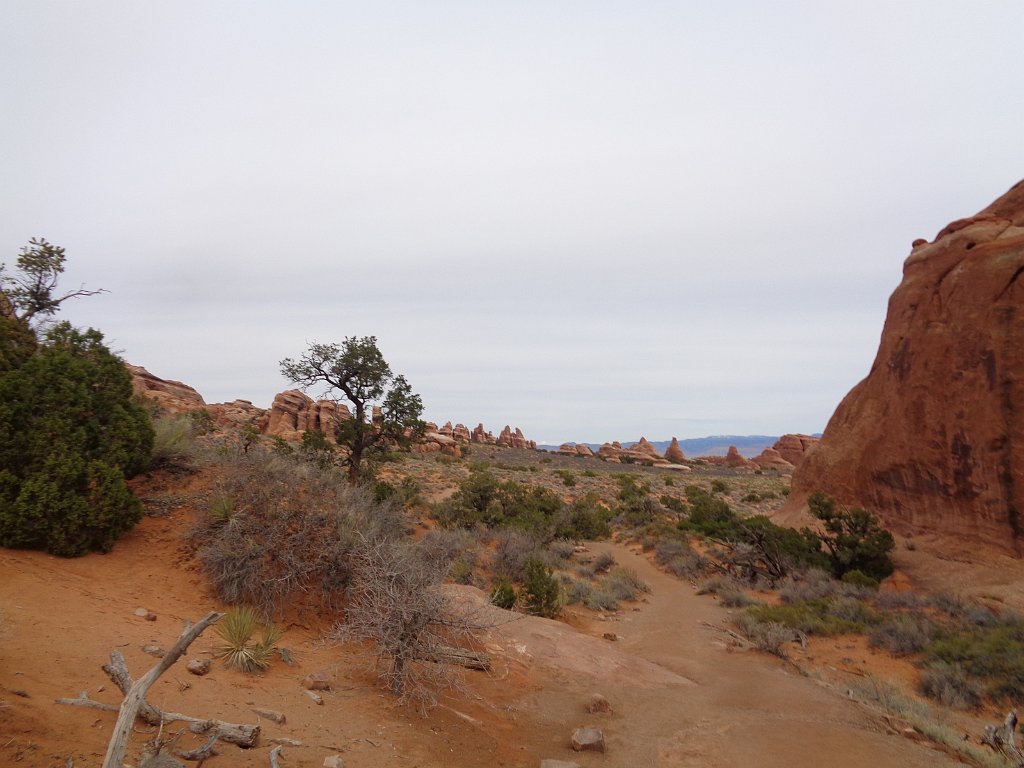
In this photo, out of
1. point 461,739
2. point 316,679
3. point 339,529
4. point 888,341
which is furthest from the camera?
point 888,341

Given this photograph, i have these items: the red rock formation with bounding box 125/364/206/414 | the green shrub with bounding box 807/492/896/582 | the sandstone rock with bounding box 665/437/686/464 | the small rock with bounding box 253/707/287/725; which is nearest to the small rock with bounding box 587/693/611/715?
the small rock with bounding box 253/707/287/725

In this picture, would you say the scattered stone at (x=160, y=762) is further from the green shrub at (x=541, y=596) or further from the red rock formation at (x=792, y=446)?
the red rock formation at (x=792, y=446)

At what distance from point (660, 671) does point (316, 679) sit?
5.21 meters

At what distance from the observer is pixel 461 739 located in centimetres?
529

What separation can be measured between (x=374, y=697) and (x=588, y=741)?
7.63ft

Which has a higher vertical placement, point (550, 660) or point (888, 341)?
point (888, 341)

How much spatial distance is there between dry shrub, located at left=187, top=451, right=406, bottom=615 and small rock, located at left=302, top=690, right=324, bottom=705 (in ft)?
6.77

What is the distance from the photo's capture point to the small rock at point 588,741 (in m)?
5.45

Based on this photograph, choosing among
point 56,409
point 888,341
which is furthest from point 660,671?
point 888,341

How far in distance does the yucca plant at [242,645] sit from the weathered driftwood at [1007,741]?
755 cm

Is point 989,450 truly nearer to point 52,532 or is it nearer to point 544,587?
point 544,587

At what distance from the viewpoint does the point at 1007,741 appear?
5.26 m

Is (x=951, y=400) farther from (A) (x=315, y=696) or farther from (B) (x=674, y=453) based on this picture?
(B) (x=674, y=453)

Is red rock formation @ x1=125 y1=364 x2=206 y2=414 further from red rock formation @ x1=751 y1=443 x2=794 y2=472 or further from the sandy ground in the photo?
red rock formation @ x1=751 y1=443 x2=794 y2=472
